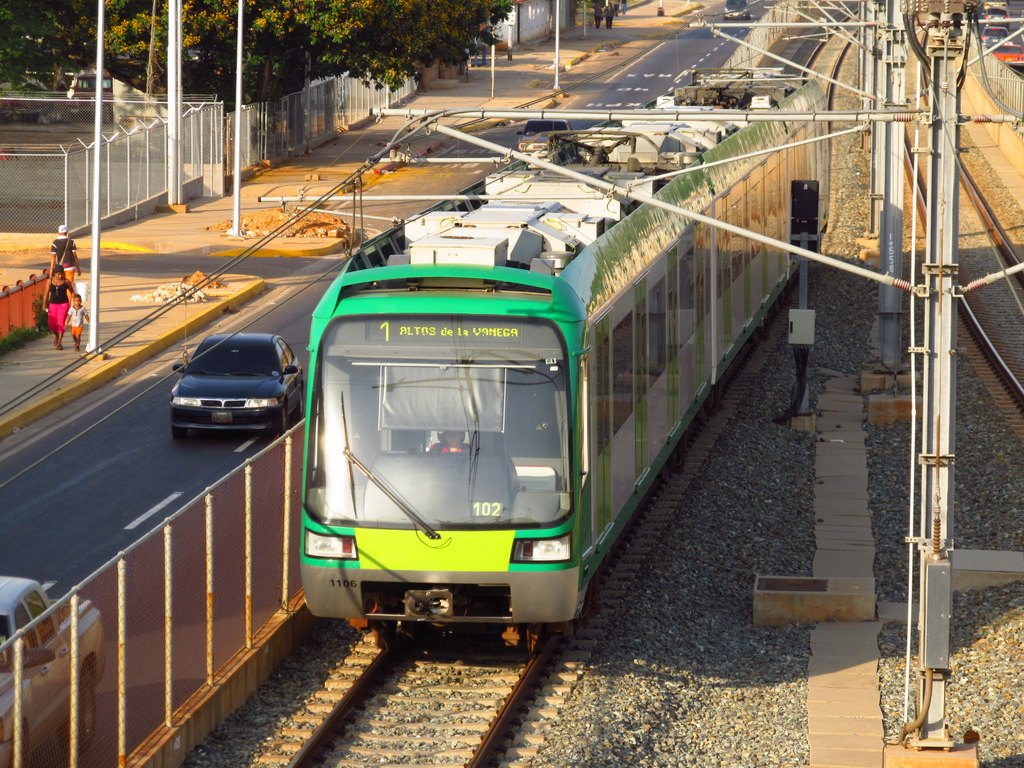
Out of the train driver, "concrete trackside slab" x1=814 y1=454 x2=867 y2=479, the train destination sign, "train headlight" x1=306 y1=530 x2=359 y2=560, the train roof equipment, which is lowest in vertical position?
"concrete trackside slab" x1=814 y1=454 x2=867 y2=479

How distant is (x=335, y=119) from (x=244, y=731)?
5155cm

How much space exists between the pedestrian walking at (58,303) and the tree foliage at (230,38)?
1918 cm

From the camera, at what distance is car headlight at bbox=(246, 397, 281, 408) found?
22156 millimetres

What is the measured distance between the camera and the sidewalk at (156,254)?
2519 cm

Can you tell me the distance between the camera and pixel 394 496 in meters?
11.9

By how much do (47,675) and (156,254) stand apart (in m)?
29.2

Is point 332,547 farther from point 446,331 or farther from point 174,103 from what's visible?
point 174,103

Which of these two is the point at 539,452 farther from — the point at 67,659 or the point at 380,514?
the point at 67,659

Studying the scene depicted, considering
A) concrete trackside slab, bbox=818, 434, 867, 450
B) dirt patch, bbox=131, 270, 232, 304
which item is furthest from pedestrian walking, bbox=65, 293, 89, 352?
concrete trackside slab, bbox=818, 434, 867, 450

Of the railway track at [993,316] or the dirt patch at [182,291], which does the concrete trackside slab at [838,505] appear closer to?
the railway track at [993,316]

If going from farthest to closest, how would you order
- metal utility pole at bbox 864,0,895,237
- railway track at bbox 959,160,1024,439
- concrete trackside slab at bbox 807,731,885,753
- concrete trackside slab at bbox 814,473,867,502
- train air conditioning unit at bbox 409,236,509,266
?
metal utility pole at bbox 864,0,895,237 → railway track at bbox 959,160,1024,439 → concrete trackside slab at bbox 814,473,867,502 → train air conditioning unit at bbox 409,236,509,266 → concrete trackside slab at bbox 807,731,885,753

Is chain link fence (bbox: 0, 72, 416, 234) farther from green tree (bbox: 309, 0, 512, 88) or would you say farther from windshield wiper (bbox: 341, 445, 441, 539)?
windshield wiper (bbox: 341, 445, 441, 539)

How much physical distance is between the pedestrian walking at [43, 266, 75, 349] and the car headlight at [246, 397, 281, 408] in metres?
6.80

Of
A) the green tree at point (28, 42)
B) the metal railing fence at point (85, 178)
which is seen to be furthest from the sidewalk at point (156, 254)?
the green tree at point (28, 42)
